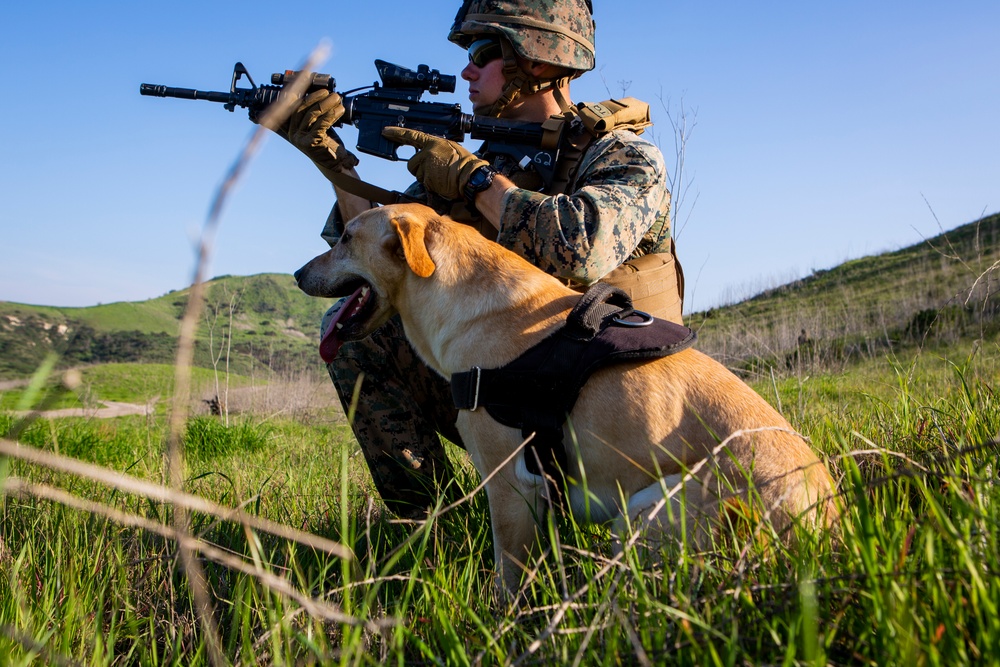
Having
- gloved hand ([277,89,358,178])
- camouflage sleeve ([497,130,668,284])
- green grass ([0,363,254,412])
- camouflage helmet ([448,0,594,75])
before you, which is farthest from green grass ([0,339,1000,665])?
green grass ([0,363,254,412])

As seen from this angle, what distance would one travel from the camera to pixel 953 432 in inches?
130

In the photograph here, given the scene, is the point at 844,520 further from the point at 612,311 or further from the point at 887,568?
the point at 612,311

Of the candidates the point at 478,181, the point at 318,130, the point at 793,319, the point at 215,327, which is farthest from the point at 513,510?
the point at 793,319

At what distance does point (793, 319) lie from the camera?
1538 centimetres

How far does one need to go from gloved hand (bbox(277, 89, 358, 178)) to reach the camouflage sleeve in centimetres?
142

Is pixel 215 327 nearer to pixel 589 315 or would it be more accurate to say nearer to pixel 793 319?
pixel 589 315

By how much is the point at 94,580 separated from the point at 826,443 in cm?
347

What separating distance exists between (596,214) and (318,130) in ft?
6.63

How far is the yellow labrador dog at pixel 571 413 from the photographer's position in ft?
8.52

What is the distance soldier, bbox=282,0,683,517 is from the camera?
12.2 ft

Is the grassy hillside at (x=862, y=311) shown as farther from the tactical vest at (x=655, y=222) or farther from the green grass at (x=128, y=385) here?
the green grass at (x=128, y=385)

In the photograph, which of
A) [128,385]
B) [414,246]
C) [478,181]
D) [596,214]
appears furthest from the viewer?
[128,385]

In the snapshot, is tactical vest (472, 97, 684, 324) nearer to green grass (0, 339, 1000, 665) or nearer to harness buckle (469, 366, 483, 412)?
green grass (0, 339, 1000, 665)

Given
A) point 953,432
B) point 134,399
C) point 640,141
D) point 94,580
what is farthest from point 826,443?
point 134,399
